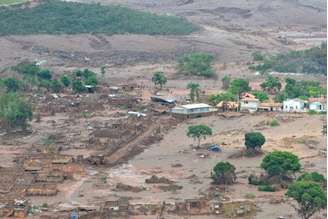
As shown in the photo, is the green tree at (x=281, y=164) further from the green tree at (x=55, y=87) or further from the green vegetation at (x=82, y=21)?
the green vegetation at (x=82, y=21)

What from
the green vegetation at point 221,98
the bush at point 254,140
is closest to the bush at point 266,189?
the bush at point 254,140

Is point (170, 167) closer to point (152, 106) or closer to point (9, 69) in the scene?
point (152, 106)

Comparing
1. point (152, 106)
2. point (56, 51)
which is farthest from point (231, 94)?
point (56, 51)

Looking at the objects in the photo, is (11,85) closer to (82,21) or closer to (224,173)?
(224,173)

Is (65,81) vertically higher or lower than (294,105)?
higher

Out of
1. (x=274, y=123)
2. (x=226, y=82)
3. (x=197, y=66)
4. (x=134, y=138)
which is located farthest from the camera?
(x=197, y=66)

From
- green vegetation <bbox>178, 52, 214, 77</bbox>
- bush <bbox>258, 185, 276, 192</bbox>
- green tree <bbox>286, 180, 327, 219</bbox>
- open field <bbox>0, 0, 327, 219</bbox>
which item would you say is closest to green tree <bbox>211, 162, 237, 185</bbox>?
open field <bbox>0, 0, 327, 219</bbox>

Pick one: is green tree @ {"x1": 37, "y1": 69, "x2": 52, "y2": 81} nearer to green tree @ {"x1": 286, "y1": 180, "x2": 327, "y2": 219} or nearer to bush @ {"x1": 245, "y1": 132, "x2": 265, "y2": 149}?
bush @ {"x1": 245, "y1": 132, "x2": 265, "y2": 149}

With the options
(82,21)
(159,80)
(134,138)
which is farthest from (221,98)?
(82,21)
